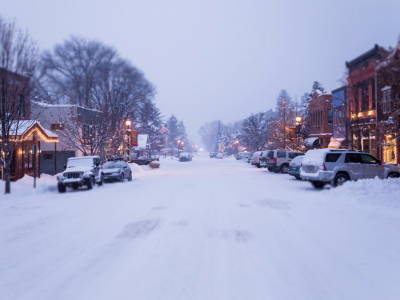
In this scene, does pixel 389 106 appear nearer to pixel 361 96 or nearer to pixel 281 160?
pixel 361 96

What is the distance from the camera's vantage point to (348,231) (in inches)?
319

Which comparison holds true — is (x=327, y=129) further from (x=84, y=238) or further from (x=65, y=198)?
(x=84, y=238)

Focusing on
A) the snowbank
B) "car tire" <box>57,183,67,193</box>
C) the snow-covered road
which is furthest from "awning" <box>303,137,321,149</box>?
"car tire" <box>57,183,67,193</box>

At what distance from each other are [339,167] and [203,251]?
11.7 m

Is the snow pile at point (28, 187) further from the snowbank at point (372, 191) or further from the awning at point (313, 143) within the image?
the awning at point (313, 143)

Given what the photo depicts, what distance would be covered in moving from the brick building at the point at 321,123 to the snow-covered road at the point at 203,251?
31.2 m

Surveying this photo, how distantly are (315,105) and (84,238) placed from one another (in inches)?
1700

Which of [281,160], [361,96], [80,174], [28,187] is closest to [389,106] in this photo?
[361,96]

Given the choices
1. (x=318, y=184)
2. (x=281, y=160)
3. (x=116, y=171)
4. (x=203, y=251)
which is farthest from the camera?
(x=281, y=160)

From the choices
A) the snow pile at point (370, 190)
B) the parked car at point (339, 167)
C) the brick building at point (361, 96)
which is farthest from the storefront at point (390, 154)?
the snow pile at point (370, 190)

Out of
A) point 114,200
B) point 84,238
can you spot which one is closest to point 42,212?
point 114,200

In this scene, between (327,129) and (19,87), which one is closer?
(19,87)

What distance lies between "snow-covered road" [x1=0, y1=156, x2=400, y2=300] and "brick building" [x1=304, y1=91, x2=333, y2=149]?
102 ft

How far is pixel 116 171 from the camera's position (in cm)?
2230
